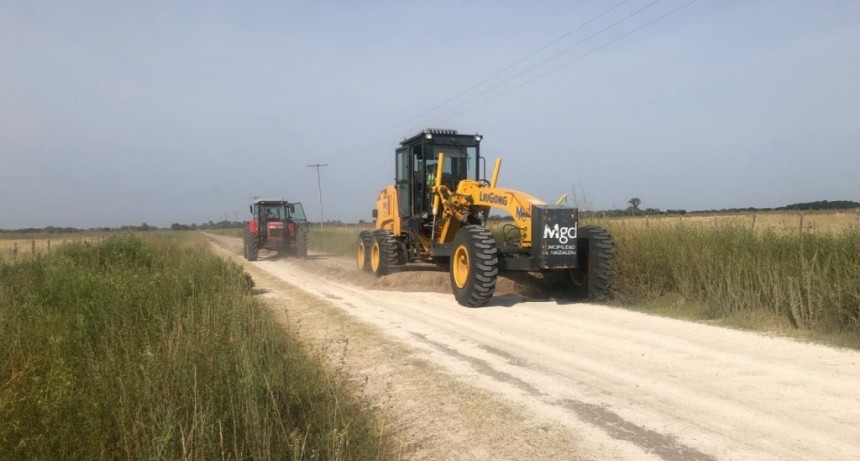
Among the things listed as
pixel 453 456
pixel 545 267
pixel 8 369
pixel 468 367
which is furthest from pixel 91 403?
pixel 545 267

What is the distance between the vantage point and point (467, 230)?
11.0m

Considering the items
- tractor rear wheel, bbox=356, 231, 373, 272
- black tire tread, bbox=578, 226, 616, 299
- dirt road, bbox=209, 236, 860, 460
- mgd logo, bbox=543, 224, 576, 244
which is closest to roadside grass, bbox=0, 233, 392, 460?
dirt road, bbox=209, 236, 860, 460

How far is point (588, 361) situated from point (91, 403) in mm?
4581

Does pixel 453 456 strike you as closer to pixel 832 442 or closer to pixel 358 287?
pixel 832 442

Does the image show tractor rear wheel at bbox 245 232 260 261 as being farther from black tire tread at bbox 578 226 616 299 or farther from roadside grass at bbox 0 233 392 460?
roadside grass at bbox 0 233 392 460

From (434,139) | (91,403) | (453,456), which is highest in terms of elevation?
(434,139)

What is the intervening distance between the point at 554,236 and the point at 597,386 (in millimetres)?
4709

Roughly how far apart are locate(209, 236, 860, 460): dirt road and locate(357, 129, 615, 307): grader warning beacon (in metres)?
1.11

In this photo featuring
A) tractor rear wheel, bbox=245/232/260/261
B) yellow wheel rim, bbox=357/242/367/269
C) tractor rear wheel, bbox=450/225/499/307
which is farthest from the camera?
tractor rear wheel, bbox=245/232/260/261

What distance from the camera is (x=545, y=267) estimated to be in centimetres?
993

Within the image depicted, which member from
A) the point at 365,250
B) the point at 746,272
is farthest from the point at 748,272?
the point at 365,250

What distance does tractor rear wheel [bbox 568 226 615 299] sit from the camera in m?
10.3

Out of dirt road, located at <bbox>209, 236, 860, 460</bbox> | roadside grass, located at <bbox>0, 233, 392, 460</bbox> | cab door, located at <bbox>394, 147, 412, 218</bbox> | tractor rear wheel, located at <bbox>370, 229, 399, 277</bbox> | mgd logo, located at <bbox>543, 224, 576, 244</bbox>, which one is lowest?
dirt road, located at <bbox>209, 236, 860, 460</bbox>

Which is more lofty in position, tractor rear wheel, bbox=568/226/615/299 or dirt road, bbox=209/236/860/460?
tractor rear wheel, bbox=568/226/615/299
